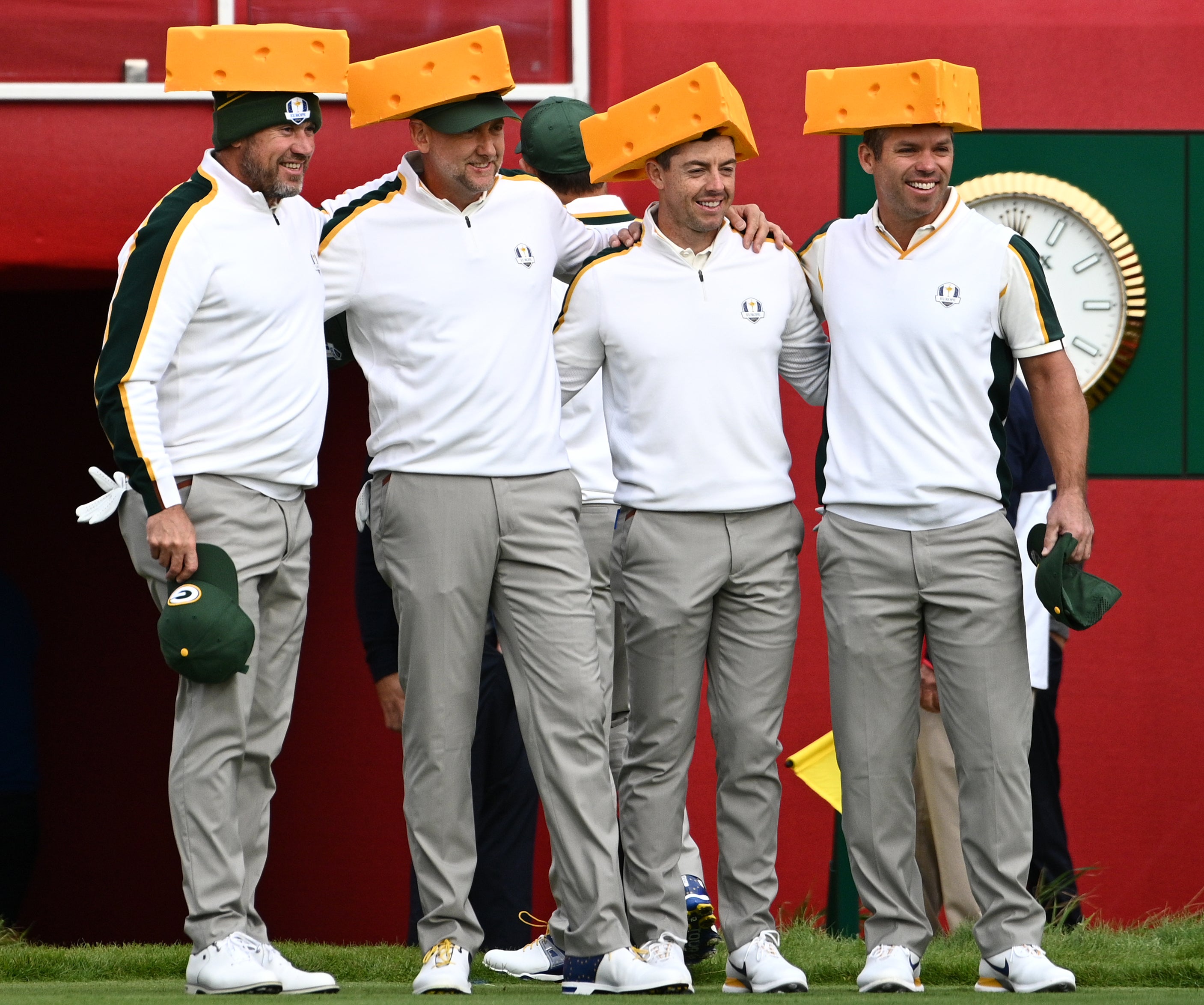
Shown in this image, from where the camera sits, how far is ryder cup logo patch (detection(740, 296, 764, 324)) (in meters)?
3.97

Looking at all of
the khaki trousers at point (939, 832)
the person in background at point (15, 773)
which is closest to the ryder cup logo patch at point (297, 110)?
the khaki trousers at point (939, 832)

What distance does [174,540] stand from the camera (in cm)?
362

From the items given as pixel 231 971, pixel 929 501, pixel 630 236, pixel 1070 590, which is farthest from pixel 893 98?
pixel 231 971

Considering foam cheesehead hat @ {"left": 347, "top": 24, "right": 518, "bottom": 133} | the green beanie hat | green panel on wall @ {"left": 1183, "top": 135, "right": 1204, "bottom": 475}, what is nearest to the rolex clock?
green panel on wall @ {"left": 1183, "top": 135, "right": 1204, "bottom": 475}

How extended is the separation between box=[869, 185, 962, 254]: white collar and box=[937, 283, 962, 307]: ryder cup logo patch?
0.13 m

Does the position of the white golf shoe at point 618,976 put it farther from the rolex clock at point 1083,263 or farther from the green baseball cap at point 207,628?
the rolex clock at point 1083,263

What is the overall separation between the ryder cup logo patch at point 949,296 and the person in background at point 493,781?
5.26 ft

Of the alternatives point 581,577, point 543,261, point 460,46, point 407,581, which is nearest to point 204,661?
point 407,581

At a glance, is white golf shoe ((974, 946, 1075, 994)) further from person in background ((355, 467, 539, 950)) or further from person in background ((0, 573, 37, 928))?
person in background ((0, 573, 37, 928))

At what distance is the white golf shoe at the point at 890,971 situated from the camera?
3768 mm

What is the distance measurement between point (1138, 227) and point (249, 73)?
10.6 ft

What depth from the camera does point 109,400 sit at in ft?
12.1

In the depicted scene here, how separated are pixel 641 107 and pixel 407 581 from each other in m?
1.20

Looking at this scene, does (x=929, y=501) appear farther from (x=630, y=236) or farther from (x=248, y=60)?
(x=248, y=60)
